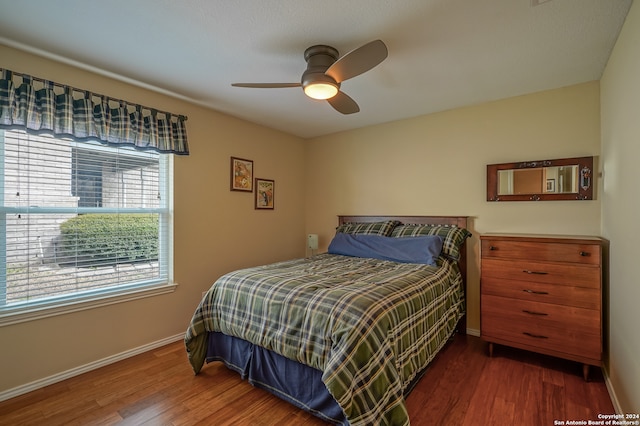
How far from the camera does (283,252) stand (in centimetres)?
418

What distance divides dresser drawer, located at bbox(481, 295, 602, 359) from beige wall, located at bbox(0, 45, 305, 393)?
2.60m

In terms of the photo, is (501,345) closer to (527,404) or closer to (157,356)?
(527,404)

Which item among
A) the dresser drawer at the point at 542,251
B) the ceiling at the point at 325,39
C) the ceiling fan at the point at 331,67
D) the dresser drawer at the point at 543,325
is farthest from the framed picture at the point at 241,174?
the dresser drawer at the point at 543,325

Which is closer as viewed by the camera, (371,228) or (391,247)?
(391,247)

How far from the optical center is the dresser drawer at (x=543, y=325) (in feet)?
7.18

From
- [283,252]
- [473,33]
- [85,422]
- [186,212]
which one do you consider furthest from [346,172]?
[85,422]

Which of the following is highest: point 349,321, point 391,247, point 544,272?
point 391,247

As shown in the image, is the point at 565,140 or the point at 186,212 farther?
the point at 186,212

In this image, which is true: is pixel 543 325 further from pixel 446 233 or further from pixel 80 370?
Result: pixel 80 370

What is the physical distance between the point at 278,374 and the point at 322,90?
193 cm

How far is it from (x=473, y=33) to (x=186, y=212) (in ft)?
9.30

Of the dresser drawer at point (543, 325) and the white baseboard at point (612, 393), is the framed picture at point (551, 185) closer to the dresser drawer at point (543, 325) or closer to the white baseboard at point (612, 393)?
the dresser drawer at point (543, 325)

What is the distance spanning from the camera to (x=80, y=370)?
233cm

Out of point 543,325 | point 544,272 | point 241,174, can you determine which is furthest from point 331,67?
point 543,325
